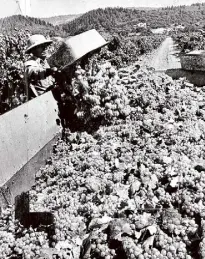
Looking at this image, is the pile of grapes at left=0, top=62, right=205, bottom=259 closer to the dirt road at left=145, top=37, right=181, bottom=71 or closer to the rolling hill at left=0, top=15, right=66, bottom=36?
the rolling hill at left=0, top=15, right=66, bottom=36

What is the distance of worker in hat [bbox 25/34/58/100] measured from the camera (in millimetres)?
4781

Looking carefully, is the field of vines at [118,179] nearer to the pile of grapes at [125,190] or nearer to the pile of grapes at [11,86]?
the pile of grapes at [125,190]

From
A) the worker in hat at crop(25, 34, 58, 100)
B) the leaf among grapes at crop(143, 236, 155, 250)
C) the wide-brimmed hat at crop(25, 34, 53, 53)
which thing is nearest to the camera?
the leaf among grapes at crop(143, 236, 155, 250)

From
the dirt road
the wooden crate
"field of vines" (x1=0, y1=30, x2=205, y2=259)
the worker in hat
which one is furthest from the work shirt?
the dirt road

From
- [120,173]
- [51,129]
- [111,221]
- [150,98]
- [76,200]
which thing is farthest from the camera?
[150,98]

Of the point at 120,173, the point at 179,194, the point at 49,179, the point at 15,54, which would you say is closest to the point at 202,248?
the point at 179,194

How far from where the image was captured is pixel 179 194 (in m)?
2.78

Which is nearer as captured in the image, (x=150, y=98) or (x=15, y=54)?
(x=150, y=98)

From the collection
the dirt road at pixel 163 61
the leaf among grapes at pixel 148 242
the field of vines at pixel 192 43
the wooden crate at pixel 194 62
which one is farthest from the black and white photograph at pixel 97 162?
the field of vines at pixel 192 43

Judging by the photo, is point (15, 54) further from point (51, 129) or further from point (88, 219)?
point (88, 219)

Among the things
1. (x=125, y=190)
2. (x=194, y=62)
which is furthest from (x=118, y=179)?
(x=194, y=62)

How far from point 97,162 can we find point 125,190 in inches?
24.0

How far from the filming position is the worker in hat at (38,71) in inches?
188

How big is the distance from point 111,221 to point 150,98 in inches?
105
